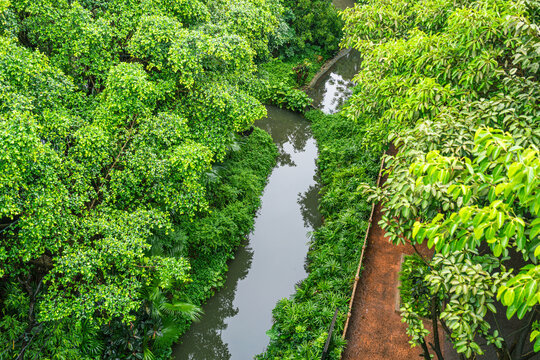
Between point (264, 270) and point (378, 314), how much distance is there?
14.8 ft

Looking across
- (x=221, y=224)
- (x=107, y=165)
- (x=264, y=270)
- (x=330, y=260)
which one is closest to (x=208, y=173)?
(x=221, y=224)

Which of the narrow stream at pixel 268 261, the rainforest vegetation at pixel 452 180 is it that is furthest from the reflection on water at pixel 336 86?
the rainforest vegetation at pixel 452 180

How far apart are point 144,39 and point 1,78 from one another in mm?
3513

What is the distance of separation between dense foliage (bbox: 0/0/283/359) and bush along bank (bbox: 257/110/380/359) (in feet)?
9.29

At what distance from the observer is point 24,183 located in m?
6.71

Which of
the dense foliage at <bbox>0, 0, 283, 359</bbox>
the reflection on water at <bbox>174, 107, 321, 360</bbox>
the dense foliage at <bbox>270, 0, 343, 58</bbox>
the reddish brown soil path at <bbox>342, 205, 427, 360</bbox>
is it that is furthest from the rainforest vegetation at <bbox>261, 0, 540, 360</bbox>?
the dense foliage at <bbox>270, 0, 343, 58</bbox>

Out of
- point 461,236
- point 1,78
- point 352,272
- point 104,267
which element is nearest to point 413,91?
point 461,236

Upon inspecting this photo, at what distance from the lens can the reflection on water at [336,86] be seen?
23391 millimetres

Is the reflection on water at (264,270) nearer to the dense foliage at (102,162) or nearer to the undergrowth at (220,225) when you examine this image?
the undergrowth at (220,225)

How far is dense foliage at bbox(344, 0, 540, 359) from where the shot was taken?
13.2 ft

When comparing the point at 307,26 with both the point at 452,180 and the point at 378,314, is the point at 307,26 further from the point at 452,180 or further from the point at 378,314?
the point at 452,180

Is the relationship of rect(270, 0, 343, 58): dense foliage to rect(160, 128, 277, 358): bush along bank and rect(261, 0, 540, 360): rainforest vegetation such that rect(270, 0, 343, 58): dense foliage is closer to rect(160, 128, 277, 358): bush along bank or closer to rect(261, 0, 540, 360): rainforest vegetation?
rect(160, 128, 277, 358): bush along bank

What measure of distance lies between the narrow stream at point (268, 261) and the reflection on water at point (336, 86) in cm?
303

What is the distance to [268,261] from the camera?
44.7ft
